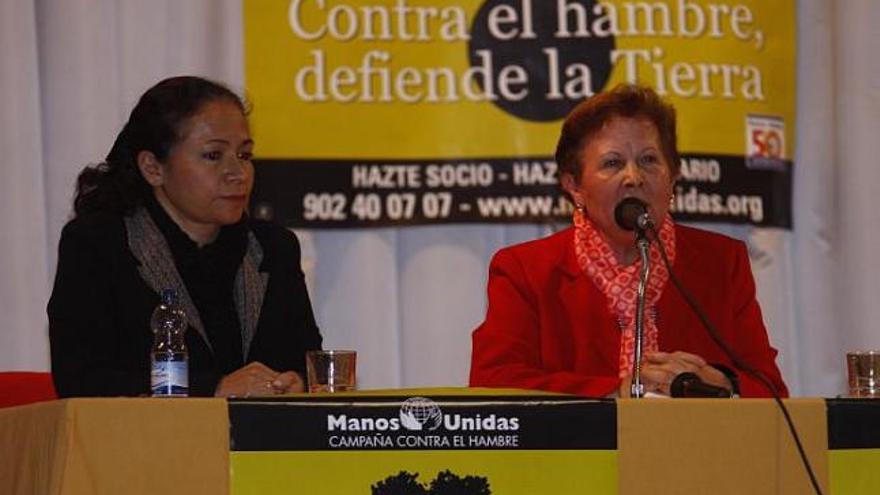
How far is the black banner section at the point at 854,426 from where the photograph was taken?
7.04 feet

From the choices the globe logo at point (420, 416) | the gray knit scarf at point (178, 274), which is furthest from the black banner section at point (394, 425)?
the gray knit scarf at point (178, 274)

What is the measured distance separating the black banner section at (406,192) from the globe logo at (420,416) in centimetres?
221

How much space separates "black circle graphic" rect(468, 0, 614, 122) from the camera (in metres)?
4.30

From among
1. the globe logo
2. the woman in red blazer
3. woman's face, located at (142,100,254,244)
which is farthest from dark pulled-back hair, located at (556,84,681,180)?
the globe logo

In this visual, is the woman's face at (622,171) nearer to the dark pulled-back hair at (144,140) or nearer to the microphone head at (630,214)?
the microphone head at (630,214)

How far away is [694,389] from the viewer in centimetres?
238

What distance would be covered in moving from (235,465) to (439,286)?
93.5 inches

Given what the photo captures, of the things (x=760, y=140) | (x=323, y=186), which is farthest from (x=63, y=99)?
(x=760, y=140)

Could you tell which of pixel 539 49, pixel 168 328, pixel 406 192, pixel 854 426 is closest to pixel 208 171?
pixel 168 328

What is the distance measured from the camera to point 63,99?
424 cm

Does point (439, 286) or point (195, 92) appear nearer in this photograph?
point (195, 92)

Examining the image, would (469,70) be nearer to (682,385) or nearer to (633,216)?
(633,216)

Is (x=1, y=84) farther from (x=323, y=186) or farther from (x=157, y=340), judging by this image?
(x=157, y=340)

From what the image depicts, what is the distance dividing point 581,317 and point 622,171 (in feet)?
1.08
